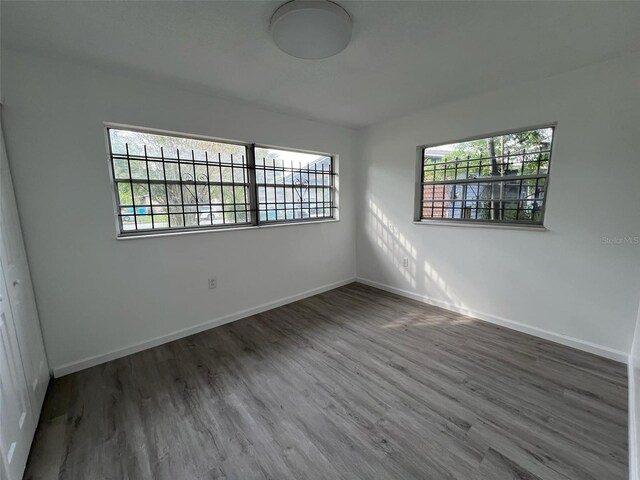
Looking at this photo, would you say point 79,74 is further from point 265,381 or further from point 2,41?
point 265,381

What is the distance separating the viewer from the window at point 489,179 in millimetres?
2545

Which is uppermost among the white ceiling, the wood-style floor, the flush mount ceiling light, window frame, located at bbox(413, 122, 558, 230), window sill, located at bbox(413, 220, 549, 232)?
the white ceiling

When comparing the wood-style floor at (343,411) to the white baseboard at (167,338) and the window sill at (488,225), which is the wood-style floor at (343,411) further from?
the window sill at (488,225)

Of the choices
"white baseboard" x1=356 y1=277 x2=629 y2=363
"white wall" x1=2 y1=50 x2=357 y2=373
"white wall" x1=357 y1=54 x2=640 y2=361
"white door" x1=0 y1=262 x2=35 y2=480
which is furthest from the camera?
"white baseboard" x1=356 y1=277 x2=629 y2=363

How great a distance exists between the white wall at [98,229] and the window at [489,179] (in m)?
2.06

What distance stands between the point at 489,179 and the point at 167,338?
12.1 feet

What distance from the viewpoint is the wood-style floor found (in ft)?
4.54

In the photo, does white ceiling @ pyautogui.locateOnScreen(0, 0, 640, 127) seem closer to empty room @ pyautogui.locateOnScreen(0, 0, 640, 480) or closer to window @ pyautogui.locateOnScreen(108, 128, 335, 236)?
empty room @ pyautogui.locateOnScreen(0, 0, 640, 480)

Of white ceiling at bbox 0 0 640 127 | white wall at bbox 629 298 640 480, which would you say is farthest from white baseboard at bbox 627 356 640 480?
white ceiling at bbox 0 0 640 127

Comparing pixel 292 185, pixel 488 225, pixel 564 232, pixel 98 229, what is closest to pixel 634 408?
pixel 564 232

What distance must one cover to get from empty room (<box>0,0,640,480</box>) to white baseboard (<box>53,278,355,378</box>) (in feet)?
0.06

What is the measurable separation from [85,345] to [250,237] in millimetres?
1701

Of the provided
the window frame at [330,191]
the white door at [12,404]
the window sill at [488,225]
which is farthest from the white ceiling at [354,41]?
the white door at [12,404]

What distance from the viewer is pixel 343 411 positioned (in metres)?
1.74
